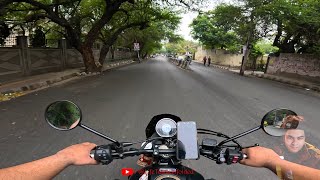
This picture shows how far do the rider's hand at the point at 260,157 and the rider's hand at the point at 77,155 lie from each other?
0.98m

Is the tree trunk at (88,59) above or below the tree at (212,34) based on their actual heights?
below

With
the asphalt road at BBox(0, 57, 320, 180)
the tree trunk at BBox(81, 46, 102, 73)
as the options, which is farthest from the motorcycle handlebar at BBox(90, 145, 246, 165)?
the tree trunk at BBox(81, 46, 102, 73)

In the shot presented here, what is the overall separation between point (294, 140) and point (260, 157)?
239 millimetres

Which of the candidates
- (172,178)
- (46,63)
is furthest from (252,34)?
(172,178)

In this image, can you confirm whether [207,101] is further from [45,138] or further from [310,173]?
[310,173]

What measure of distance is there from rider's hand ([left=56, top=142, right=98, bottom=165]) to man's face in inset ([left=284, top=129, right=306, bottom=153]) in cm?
125

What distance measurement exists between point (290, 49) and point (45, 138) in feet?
83.2

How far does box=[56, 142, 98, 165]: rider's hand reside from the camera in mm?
1846

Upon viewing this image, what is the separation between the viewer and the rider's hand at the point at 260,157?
1.88 meters

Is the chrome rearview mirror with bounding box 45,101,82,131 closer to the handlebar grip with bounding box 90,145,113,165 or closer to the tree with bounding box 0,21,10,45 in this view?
the handlebar grip with bounding box 90,145,113,165

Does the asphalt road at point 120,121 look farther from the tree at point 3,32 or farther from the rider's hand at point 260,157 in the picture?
the tree at point 3,32

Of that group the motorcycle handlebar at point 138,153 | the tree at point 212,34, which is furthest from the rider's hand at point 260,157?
the tree at point 212,34

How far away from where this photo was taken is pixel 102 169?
402 centimetres

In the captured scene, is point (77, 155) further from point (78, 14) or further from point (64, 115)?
point (78, 14)
